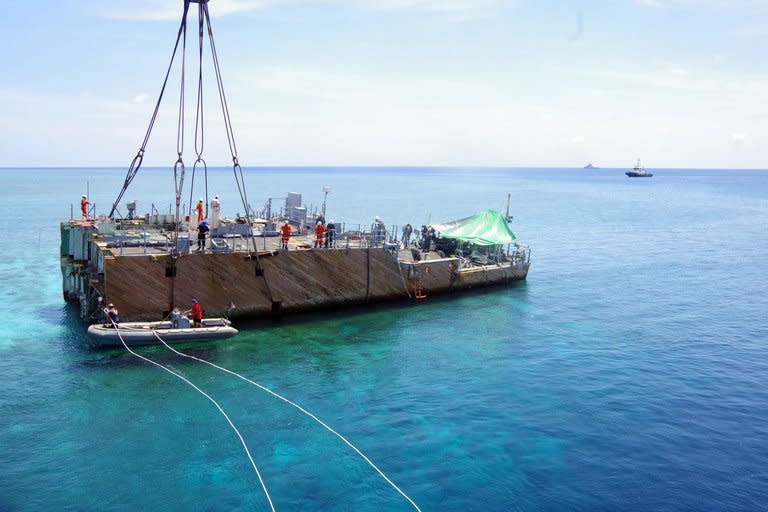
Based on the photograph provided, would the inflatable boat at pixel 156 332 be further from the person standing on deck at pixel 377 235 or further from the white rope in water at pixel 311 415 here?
the person standing on deck at pixel 377 235

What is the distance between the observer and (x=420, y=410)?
2395cm

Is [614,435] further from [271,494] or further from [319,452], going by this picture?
[271,494]

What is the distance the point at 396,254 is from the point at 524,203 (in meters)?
113

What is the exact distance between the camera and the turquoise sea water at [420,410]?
18.3 m

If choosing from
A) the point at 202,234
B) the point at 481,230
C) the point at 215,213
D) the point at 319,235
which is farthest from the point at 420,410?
the point at 481,230

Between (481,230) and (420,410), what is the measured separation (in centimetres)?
2615

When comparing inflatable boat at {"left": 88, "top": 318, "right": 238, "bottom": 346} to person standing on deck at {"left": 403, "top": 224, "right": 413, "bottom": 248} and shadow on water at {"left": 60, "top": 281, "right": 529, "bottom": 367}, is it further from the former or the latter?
person standing on deck at {"left": 403, "top": 224, "right": 413, "bottom": 248}

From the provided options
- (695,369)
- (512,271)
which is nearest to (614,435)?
(695,369)

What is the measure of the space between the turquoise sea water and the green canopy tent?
4.96 m

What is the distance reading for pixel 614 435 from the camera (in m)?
22.3

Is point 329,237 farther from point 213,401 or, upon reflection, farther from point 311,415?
point 311,415

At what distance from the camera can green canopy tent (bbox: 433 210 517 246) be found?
4669 cm

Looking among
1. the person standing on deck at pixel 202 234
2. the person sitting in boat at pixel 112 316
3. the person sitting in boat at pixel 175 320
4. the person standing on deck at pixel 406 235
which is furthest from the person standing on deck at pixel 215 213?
the person standing on deck at pixel 406 235

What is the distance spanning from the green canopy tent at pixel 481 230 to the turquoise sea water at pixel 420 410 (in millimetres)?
4964
